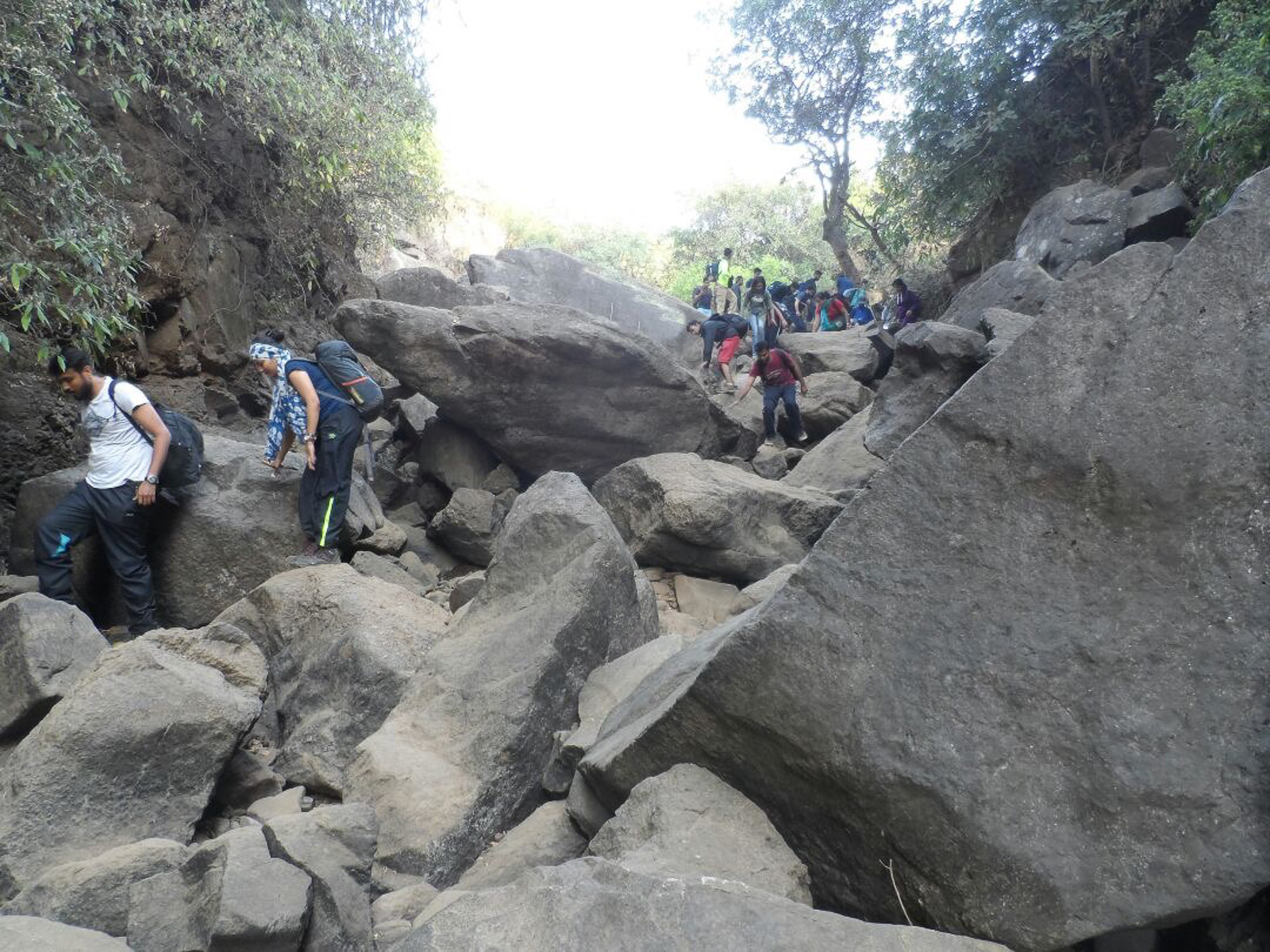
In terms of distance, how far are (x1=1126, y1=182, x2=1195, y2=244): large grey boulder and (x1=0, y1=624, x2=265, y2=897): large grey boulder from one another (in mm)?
11232

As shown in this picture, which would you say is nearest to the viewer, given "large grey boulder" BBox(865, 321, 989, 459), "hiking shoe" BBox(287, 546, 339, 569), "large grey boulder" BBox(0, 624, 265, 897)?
"large grey boulder" BBox(0, 624, 265, 897)

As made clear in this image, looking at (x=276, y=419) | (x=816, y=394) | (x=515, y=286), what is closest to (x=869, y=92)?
(x=515, y=286)

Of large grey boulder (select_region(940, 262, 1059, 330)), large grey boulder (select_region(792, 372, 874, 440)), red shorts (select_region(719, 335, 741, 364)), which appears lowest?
large grey boulder (select_region(792, 372, 874, 440))

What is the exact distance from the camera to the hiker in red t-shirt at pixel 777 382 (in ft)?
36.0

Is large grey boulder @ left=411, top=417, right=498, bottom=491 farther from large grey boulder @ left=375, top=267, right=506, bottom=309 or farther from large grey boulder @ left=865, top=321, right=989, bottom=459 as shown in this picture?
large grey boulder @ left=375, top=267, right=506, bottom=309

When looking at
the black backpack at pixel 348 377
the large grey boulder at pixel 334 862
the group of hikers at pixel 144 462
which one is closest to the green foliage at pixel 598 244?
the black backpack at pixel 348 377

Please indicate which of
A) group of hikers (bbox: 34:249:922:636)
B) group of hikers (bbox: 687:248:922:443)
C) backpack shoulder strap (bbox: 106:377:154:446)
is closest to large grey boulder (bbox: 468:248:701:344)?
group of hikers (bbox: 687:248:922:443)

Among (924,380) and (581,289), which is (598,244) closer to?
(581,289)

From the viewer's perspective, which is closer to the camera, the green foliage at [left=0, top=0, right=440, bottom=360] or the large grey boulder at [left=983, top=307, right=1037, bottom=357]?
the green foliage at [left=0, top=0, right=440, bottom=360]

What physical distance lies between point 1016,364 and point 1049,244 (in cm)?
1156

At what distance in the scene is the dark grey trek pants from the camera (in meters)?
5.63

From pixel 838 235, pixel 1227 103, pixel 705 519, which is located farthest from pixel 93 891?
pixel 838 235

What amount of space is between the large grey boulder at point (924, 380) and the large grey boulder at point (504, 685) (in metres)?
4.90

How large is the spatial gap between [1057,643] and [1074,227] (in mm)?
11844
